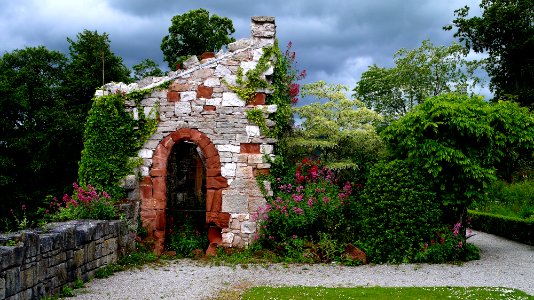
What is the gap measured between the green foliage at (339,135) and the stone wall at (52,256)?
5549 millimetres

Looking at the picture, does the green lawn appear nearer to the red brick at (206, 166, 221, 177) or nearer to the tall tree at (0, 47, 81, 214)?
the red brick at (206, 166, 221, 177)

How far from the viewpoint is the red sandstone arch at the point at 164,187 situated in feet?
41.2

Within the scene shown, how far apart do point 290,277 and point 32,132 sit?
18577mm

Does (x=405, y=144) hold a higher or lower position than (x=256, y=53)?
lower

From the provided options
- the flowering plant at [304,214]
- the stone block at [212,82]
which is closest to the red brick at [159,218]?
the flowering plant at [304,214]

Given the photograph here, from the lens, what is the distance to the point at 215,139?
1262 cm

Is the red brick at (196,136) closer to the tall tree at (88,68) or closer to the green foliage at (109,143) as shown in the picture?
the green foliage at (109,143)

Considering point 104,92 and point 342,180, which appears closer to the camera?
point 104,92

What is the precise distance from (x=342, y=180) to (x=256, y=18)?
4.81 m

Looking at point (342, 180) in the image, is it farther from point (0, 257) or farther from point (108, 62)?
point (108, 62)

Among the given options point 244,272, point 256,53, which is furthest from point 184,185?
point 244,272

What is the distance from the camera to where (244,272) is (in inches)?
410

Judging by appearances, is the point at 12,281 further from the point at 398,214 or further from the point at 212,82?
the point at 398,214

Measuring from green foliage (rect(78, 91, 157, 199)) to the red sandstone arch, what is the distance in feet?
1.70
